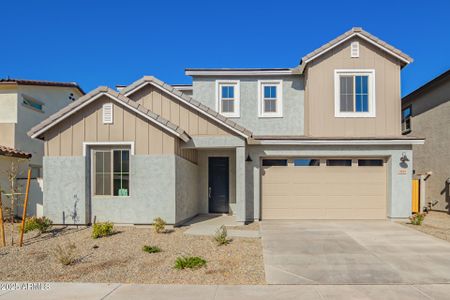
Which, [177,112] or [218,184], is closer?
[177,112]

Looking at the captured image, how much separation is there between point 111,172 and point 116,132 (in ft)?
4.37

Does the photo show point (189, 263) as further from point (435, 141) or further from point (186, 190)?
point (435, 141)

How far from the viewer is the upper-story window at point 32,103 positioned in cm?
1631

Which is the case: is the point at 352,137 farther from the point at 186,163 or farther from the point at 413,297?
the point at 413,297

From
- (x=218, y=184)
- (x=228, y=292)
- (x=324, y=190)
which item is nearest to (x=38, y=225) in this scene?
(x=218, y=184)

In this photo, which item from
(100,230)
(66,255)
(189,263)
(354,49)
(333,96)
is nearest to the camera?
(189,263)

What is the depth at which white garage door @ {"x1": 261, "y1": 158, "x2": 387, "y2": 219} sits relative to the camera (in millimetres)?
Result: 13156

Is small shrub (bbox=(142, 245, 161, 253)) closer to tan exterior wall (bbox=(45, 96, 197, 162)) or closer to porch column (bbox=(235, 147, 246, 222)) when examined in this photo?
tan exterior wall (bbox=(45, 96, 197, 162))

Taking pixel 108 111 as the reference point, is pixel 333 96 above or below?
above

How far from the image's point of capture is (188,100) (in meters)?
12.4

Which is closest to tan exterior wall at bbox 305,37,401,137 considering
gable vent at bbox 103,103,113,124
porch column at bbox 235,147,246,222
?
porch column at bbox 235,147,246,222

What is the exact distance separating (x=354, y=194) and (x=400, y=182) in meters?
1.73

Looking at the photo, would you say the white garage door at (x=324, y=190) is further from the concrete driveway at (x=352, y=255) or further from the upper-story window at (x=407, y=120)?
the upper-story window at (x=407, y=120)

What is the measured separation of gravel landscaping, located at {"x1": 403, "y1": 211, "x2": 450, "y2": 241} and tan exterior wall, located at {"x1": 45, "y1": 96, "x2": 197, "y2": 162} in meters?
8.58
